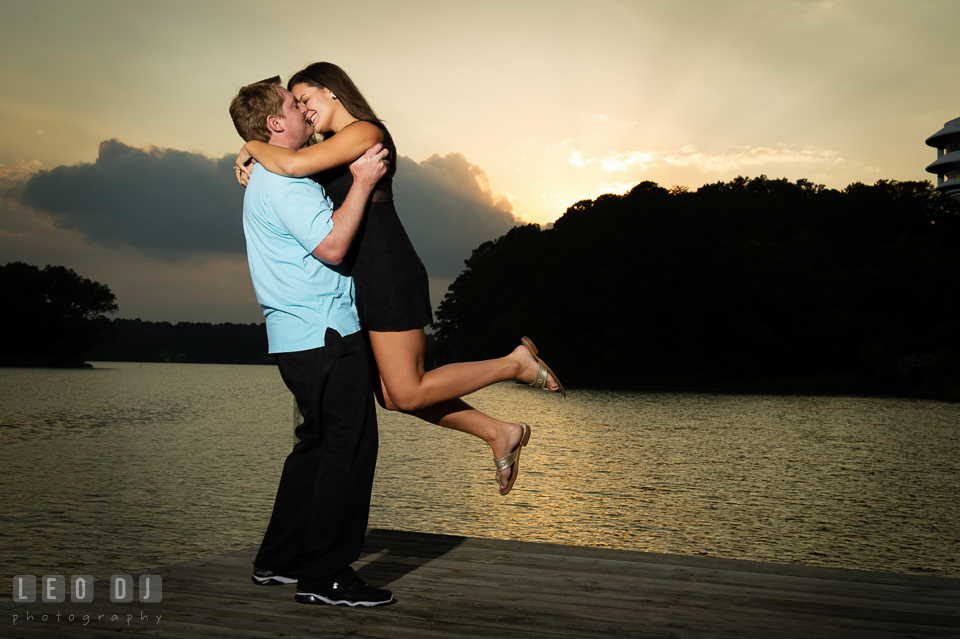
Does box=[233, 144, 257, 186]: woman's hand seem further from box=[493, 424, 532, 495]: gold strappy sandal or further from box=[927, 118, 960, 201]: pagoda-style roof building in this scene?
box=[927, 118, 960, 201]: pagoda-style roof building

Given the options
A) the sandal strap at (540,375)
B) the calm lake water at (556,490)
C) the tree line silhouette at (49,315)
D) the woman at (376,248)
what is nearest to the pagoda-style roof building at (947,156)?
the calm lake water at (556,490)

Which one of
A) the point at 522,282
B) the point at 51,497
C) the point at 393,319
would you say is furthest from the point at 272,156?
the point at 522,282

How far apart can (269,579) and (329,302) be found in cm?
104

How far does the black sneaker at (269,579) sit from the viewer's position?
2633 millimetres

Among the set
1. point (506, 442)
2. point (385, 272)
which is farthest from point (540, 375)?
point (385, 272)

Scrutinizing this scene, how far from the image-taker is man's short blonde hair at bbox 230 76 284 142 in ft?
8.56

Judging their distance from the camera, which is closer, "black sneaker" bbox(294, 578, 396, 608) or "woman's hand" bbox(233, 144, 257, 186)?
"black sneaker" bbox(294, 578, 396, 608)

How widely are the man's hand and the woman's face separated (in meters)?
0.31

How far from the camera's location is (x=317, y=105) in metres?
2.71

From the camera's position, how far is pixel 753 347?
56.5 m

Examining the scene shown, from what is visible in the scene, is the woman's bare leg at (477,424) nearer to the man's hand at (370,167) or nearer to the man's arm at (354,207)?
the man's arm at (354,207)

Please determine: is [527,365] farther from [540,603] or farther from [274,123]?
[274,123]

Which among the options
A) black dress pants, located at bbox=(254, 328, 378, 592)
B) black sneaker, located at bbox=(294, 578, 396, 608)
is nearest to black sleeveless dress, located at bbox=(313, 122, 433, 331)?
black dress pants, located at bbox=(254, 328, 378, 592)

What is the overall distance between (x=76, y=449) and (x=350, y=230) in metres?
20.7
